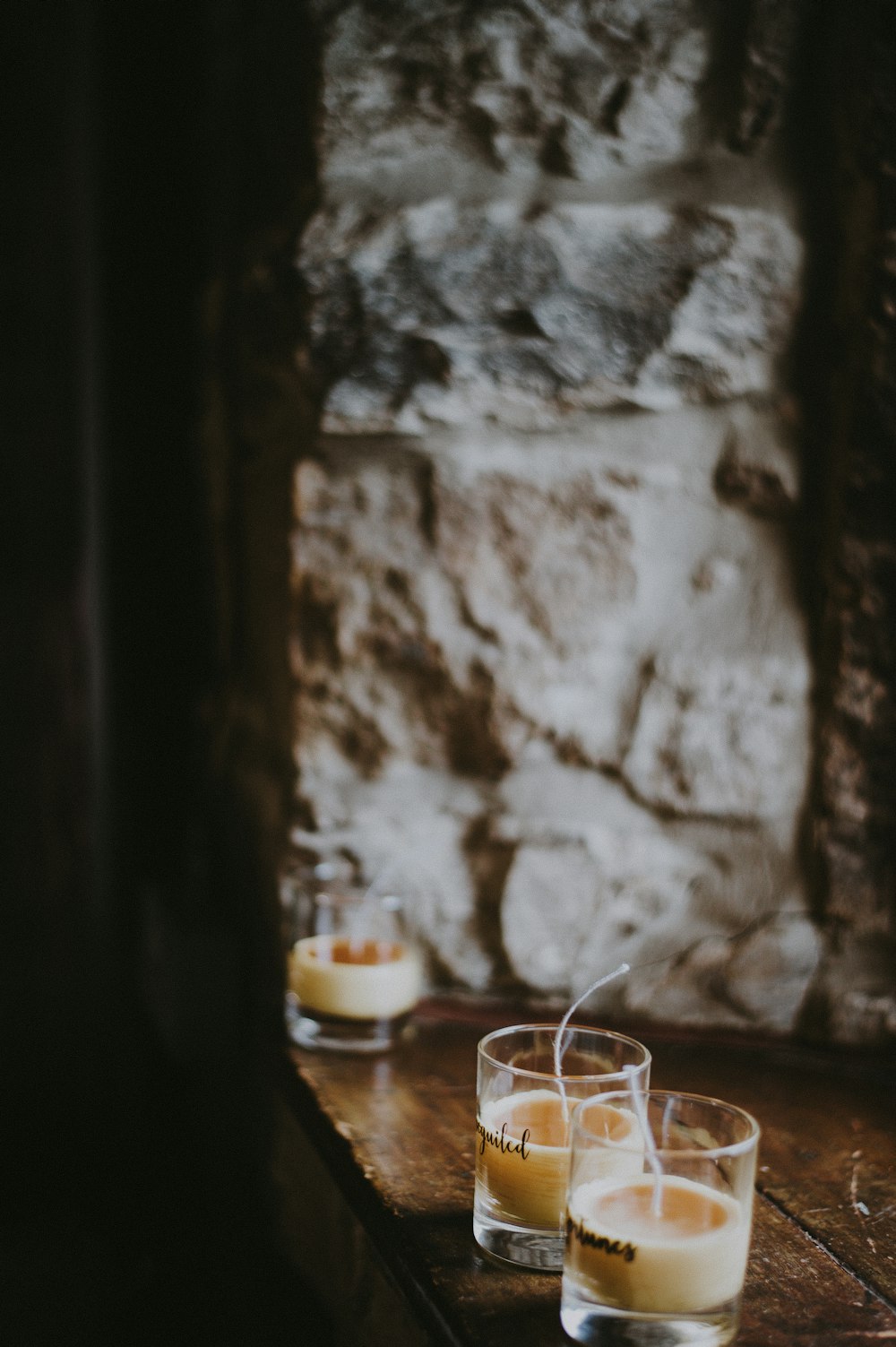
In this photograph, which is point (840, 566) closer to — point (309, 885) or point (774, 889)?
point (774, 889)

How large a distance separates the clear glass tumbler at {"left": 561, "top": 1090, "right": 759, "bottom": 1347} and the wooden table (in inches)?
1.4

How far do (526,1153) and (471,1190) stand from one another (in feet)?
0.41

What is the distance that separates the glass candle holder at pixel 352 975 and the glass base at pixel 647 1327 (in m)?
0.41

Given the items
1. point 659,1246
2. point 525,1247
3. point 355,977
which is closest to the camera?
point 659,1246

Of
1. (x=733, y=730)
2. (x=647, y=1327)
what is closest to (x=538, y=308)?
(x=733, y=730)

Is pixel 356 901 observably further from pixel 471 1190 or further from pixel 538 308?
pixel 538 308

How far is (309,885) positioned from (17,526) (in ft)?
2.27

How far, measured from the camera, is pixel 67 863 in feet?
4.82

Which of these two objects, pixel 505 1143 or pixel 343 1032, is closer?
pixel 505 1143

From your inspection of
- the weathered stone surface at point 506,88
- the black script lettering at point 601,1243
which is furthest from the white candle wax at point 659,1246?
the weathered stone surface at point 506,88

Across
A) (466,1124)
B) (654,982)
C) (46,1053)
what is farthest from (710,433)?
(46,1053)

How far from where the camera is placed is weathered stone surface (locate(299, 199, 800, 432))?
3.15 feet

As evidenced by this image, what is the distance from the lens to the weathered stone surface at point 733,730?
99 centimetres

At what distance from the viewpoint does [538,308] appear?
96 centimetres
